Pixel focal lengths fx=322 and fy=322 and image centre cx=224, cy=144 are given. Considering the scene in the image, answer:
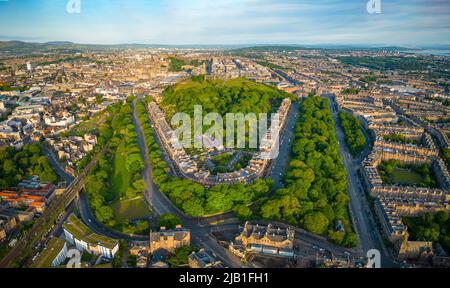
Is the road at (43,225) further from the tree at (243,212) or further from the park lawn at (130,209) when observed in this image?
the tree at (243,212)

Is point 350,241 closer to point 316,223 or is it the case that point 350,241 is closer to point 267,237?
point 316,223

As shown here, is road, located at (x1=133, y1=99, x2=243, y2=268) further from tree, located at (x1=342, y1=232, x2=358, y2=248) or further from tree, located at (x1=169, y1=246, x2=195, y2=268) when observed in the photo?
tree, located at (x1=342, y1=232, x2=358, y2=248)

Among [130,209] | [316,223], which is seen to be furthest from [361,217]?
[130,209]

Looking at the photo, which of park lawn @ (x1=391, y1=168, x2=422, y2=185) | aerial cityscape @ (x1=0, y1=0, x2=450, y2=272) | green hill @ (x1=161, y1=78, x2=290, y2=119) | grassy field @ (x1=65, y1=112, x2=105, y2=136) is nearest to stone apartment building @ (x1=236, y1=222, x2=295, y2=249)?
aerial cityscape @ (x1=0, y1=0, x2=450, y2=272)

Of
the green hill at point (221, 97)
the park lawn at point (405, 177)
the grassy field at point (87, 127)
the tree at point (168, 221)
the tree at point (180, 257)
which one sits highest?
the green hill at point (221, 97)

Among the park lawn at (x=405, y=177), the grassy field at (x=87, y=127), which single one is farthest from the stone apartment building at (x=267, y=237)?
the grassy field at (x=87, y=127)

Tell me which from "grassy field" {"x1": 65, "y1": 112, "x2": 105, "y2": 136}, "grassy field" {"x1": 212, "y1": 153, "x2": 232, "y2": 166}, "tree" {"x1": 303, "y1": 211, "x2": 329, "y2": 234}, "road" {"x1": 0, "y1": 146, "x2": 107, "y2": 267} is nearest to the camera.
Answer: "road" {"x1": 0, "y1": 146, "x2": 107, "y2": 267}
